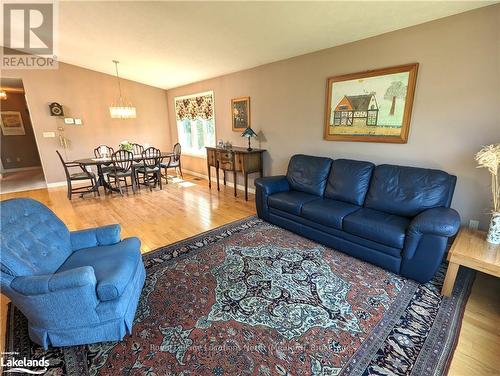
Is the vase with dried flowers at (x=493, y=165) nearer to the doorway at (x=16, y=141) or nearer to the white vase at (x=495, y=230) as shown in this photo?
the white vase at (x=495, y=230)

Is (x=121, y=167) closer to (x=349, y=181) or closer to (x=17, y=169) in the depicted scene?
(x=349, y=181)

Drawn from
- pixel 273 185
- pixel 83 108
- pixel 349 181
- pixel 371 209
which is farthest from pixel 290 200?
pixel 83 108

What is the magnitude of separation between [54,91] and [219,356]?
687cm

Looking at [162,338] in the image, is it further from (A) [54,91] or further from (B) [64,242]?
(A) [54,91]

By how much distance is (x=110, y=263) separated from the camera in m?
1.68

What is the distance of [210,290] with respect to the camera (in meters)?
2.03

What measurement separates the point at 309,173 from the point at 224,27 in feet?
7.18

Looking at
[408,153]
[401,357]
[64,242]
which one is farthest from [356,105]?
[64,242]

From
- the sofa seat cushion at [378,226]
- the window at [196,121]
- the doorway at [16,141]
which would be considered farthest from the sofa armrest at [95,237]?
the doorway at [16,141]

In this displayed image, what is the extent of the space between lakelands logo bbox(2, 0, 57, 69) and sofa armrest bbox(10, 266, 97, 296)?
3.54m

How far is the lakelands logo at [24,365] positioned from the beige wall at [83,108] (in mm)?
5644

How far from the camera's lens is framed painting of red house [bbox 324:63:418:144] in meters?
2.60

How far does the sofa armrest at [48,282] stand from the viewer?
1356 millimetres

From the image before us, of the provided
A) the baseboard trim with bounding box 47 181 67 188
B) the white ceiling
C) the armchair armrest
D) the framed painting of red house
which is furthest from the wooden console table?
the baseboard trim with bounding box 47 181 67 188
